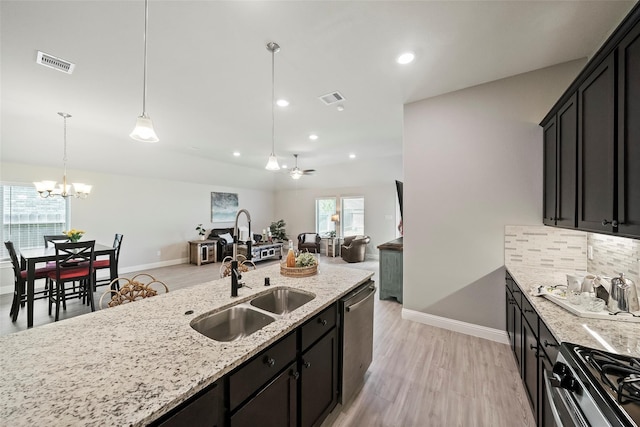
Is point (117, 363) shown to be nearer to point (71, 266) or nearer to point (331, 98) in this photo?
point (331, 98)

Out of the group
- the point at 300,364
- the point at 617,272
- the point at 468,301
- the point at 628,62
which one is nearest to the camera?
the point at 628,62

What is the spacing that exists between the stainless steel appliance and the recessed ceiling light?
242 cm

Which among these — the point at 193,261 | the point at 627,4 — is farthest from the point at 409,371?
the point at 193,261

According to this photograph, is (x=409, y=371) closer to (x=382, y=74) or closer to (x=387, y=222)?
(x=382, y=74)

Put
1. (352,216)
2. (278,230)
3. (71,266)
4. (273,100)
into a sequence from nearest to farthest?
(273,100) → (71,266) → (352,216) → (278,230)

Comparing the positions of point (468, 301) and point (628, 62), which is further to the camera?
point (468, 301)

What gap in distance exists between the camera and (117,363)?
0.94m

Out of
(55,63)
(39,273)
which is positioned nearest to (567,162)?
(55,63)

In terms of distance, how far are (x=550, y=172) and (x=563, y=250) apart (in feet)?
2.71

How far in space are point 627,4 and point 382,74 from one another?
176cm

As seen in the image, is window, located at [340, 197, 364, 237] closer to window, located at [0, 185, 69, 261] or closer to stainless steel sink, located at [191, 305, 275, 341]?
stainless steel sink, located at [191, 305, 275, 341]

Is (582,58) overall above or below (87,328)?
above

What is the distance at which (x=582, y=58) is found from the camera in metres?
2.35

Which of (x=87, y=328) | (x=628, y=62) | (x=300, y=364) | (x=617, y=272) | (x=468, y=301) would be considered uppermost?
(x=628, y=62)
